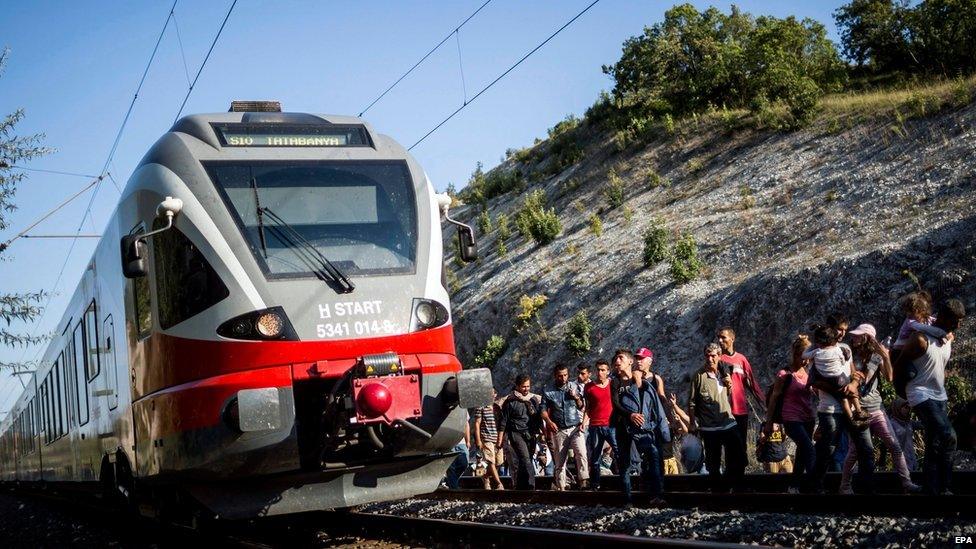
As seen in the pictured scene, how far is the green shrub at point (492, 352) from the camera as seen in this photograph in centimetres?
3131

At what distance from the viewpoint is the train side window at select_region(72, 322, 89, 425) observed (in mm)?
13391

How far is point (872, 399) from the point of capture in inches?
403

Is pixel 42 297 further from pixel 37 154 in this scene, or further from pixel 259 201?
pixel 259 201

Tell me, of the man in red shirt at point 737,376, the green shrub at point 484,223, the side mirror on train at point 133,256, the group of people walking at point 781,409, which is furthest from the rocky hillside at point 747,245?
the side mirror on train at point 133,256

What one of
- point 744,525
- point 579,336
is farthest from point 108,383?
point 579,336

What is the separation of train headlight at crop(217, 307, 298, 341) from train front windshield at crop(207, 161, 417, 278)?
0.40 m

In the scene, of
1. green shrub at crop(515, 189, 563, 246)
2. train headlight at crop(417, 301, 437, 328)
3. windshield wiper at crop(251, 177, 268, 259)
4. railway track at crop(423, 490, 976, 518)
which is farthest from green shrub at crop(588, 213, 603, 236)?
windshield wiper at crop(251, 177, 268, 259)

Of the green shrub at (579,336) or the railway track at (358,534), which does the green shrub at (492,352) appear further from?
the railway track at (358,534)

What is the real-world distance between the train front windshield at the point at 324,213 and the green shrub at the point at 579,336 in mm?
17774

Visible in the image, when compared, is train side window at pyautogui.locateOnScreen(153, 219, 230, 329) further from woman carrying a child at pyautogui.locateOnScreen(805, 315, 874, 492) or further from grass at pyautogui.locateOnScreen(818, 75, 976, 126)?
grass at pyautogui.locateOnScreen(818, 75, 976, 126)

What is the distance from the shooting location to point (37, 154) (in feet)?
84.6

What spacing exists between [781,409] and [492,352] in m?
20.3

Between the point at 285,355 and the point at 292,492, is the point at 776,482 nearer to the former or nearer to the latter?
the point at 292,492

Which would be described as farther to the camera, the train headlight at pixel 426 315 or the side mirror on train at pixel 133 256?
the train headlight at pixel 426 315
